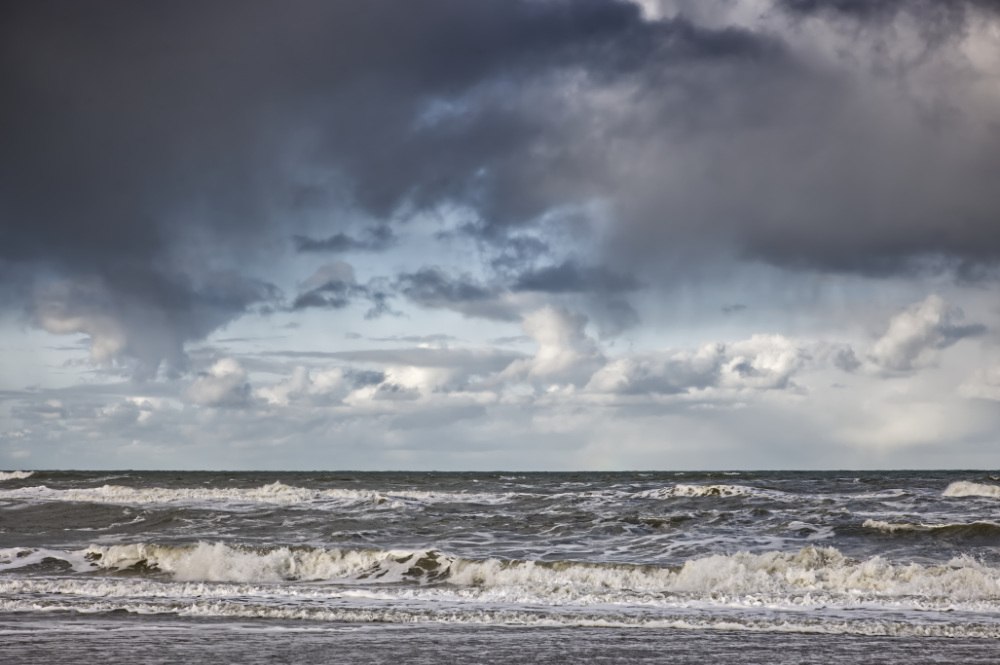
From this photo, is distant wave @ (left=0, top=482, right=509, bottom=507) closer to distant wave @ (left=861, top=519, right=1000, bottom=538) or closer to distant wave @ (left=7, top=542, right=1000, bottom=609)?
distant wave @ (left=7, top=542, right=1000, bottom=609)

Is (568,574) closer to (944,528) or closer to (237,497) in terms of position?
(944,528)

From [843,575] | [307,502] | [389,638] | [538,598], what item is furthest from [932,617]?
[307,502]

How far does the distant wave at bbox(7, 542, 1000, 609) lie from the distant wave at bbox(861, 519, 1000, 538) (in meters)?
5.82

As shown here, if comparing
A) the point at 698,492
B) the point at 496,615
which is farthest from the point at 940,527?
the point at 698,492

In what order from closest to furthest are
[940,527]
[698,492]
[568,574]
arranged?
[568,574]
[940,527]
[698,492]

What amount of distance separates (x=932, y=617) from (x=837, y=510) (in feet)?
69.4

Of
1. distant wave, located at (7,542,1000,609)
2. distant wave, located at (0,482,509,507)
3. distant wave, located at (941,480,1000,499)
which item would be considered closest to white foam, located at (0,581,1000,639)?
distant wave, located at (7,542,1000,609)

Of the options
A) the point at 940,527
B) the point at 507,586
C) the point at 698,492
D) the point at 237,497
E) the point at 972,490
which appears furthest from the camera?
the point at 972,490

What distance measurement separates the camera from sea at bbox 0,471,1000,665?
1109 cm

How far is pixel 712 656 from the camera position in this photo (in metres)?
10.5

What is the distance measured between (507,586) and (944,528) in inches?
682

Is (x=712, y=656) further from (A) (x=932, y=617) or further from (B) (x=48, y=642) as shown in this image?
(B) (x=48, y=642)

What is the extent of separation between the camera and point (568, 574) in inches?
755

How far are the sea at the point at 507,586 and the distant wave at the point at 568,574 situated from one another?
0.18 feet
